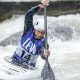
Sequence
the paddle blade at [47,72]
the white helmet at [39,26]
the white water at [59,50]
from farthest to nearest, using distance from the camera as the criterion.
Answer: the white water at [59,50], the paddle blade at [47,72], the white helmet at [39,26]

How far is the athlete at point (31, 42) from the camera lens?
5.90 metres

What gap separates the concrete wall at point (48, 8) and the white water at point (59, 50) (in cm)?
18

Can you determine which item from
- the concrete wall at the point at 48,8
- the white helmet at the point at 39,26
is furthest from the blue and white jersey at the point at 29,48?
the concrete wall at the point at 48,8

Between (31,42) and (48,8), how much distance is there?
4263 millimetres

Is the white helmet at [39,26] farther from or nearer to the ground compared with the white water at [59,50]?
farther from the ground

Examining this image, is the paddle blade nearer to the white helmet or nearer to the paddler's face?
the paddler's face

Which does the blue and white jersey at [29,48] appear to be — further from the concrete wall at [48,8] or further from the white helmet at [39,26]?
the concrete wall at [48,8]

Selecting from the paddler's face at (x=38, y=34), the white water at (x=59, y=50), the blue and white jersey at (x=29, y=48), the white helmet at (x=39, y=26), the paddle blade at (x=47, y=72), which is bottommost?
the white water at (x=59, y=50)

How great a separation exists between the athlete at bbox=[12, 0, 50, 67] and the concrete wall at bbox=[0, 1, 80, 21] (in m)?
4.16

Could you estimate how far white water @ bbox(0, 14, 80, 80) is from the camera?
262 inches

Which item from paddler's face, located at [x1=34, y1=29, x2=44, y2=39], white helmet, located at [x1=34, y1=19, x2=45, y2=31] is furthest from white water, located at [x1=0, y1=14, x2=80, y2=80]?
white helmet, located at [x1=34, y1=19, x2=45, y2=31]

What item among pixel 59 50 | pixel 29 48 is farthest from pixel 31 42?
pixel 59 50

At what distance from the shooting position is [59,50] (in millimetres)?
8570

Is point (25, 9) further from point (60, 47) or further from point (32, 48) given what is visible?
point (32, 48)
